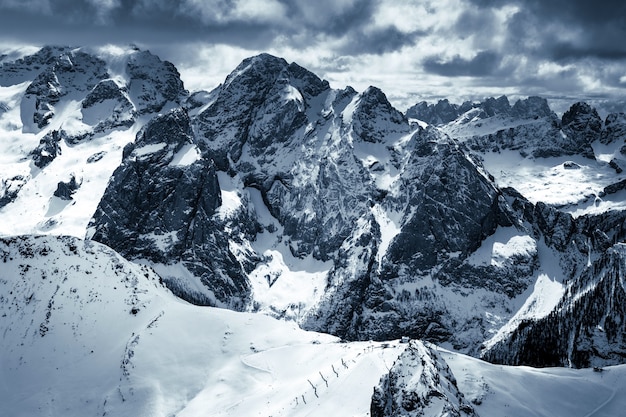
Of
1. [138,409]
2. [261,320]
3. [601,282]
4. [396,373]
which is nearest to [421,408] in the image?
[396,373]

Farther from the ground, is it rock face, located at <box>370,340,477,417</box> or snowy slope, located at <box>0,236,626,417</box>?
rock face, located at <box>370,340,477,417</box>

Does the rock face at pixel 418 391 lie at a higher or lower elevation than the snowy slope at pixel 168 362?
higher

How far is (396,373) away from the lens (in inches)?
1906

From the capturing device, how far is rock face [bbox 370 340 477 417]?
4459 cm

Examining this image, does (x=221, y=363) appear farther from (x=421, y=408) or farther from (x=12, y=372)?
(x=421, y=408)

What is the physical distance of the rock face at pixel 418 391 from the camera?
44.6 m

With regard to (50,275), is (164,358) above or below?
below

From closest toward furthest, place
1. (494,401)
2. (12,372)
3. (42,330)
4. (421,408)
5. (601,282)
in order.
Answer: (421,408), (494,401), (12,372), (42,330), (601,282)

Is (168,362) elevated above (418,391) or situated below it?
below

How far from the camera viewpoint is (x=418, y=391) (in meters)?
45.6

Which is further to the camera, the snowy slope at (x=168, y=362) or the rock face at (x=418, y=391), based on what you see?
the snowy slope at (x=168, y=362)

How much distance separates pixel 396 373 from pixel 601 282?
139 metres

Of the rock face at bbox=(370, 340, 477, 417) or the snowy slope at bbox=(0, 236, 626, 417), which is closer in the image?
the rock face at bbox=(370, 340, 477, 417)

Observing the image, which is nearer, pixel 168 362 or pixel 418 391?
pixel 418 391
